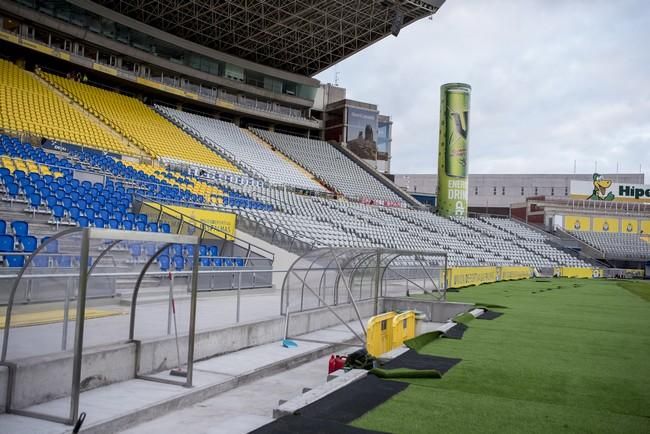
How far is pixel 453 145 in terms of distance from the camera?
42.1 metres

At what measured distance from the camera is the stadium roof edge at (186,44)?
110ft

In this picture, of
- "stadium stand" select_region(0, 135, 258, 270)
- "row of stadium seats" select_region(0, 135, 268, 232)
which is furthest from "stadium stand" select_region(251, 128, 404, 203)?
"stadium stand" select_region(0, 135, 258, 270)

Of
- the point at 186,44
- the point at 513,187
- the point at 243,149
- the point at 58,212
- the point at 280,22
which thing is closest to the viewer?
the point at 58,212

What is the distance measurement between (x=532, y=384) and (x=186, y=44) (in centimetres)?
3751

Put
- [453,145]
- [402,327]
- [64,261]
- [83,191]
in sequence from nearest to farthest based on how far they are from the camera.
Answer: [64,261] < [402,327] < [83,191] < [453,145]

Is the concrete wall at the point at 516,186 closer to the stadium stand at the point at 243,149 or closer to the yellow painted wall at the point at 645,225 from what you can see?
the yellow painted wall at the point at 645,225

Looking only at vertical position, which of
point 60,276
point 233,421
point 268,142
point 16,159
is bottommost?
point 233,421

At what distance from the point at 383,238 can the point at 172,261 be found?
1954 centimetres

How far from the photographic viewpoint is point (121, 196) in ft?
61.1

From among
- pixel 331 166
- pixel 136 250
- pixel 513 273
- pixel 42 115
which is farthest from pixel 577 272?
pixel 136 250

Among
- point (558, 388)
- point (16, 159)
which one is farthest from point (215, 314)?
point (16, 159)

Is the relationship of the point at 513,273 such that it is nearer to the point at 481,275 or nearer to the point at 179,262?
the point at 481,275

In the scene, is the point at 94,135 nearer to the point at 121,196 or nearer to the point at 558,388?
the point at 121,196

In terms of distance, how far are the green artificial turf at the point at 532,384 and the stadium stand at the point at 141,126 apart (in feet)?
71.6
